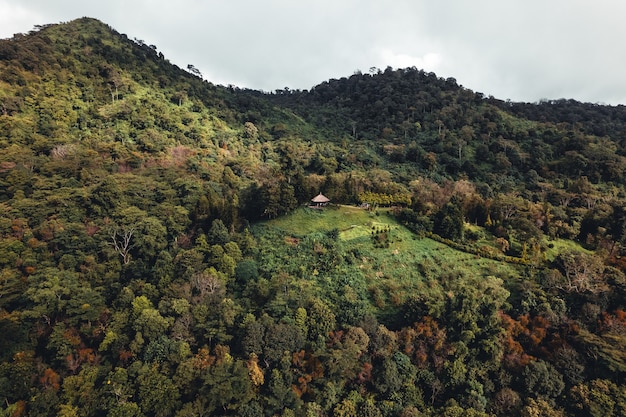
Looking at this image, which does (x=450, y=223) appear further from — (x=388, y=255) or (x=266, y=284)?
(x=266, y=284)

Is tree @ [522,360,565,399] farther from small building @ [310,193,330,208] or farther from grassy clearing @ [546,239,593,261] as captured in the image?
small building @ [310,193,330,208]

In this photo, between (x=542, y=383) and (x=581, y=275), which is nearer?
(x=542, y=383)

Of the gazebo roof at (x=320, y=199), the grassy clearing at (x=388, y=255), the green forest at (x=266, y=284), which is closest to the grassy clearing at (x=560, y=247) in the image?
the green forest at (x=266, y=284)

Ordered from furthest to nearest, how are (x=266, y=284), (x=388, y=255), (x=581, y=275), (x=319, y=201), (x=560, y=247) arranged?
(x=319, y=201), (x=560, y=247), (x=388, y=255), (x=266, y=284), (x=581, y=275)

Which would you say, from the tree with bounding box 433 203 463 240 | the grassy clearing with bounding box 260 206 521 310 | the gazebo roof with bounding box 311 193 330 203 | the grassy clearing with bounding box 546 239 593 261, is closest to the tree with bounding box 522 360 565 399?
the grassy clearing with bounding box 260 206 521 310

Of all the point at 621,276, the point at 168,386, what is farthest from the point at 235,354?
the point at 621,276

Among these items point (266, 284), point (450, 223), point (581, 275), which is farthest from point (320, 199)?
point (581, 275)

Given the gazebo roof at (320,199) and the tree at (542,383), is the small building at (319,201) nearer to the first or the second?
the gazebo roof at (320,199)
